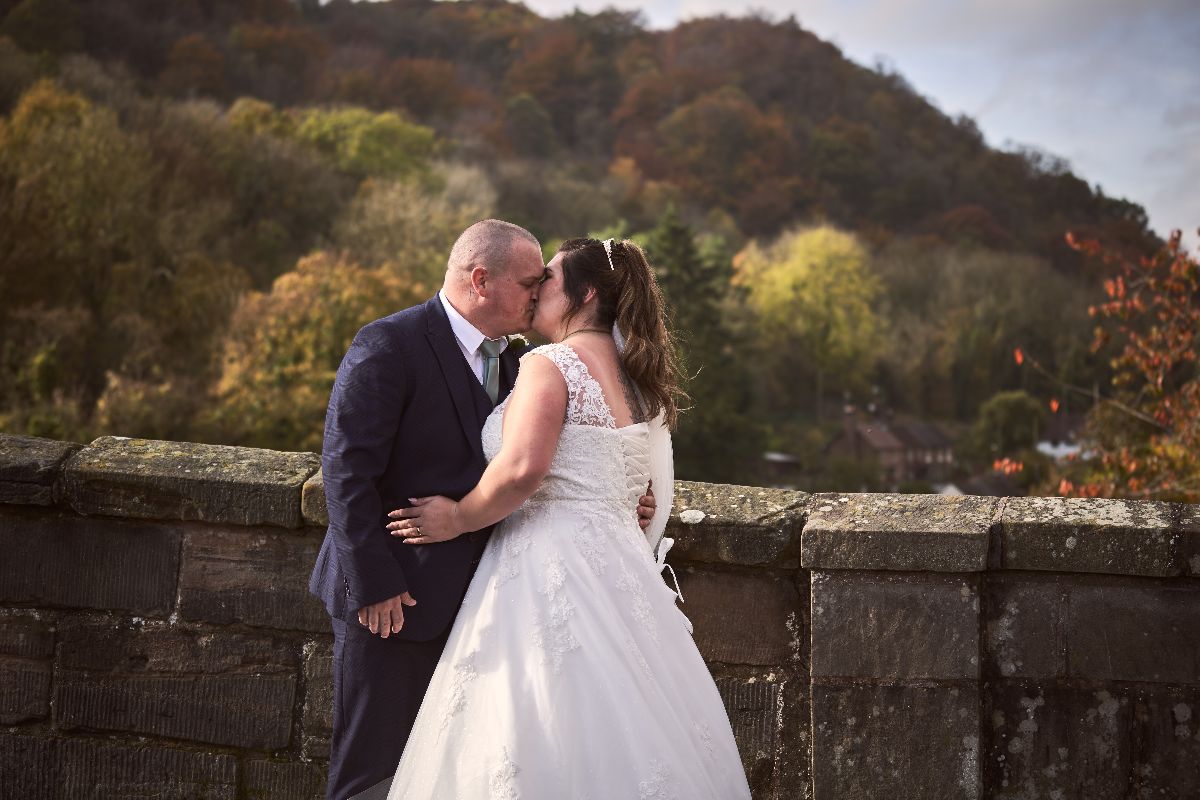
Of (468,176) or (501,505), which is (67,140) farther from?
(501,505)

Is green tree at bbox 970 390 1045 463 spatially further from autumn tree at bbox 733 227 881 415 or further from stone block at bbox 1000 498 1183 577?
stone block at bbox 1000 498 1183 577

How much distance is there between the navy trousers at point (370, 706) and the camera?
269cm

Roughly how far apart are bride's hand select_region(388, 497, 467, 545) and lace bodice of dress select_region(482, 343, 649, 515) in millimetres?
176

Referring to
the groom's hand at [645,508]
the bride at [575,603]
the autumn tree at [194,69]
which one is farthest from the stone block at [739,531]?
the autumn tree at [194,69]

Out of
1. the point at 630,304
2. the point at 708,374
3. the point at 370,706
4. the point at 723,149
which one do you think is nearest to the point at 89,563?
the point at 370,706

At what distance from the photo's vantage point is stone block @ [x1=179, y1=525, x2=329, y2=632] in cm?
323

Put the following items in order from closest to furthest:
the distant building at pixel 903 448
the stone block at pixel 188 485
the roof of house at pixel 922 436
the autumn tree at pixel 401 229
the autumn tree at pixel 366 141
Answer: the stone block at pixel 188 485 < the autumn tree at pixel 401 229 < the distant building at pixel 903 448 < the roof of house at pixel 922 436 < the autumn tree at pixel 366 141

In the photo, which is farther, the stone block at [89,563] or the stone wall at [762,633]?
the stone block at [89,563]

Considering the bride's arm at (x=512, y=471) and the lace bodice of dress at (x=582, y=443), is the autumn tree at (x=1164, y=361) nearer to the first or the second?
the lace bodice of dress at (x=582, y=443)

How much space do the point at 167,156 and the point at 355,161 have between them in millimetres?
11763

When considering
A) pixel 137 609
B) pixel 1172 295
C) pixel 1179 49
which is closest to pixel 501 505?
pixel 137 609

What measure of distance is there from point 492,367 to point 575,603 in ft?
2.08

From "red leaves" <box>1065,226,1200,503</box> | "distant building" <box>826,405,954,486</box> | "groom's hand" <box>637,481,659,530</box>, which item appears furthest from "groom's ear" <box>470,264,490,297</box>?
"distant building" <box>826,405,954,486</box>

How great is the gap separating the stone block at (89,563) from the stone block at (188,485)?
68 millimetres
